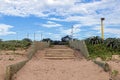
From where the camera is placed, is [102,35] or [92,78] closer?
[92,78]

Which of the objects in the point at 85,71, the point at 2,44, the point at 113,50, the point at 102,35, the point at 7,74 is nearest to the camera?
the point at 7,74

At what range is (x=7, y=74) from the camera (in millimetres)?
9711

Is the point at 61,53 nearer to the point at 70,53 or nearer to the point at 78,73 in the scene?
the point at 70,53

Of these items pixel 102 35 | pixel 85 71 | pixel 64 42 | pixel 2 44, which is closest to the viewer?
pixel 85 71

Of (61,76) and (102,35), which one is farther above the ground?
(102,35)

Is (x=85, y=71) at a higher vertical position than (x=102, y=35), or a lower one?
lower

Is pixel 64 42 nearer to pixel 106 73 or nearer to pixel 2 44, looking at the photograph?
pixel 2 44

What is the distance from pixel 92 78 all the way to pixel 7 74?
2.84 m

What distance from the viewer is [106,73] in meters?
10.2

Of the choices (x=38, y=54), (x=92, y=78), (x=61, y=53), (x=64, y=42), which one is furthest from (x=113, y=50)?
(x=64, y=42)

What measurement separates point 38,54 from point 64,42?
46.6 feet

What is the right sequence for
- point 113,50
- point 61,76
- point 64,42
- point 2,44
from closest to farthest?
point 61,76 < point 113,50 < point 2,44 < point 64,42

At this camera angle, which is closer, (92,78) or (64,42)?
(92,78)

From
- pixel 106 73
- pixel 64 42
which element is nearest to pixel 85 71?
pixel 106 73
